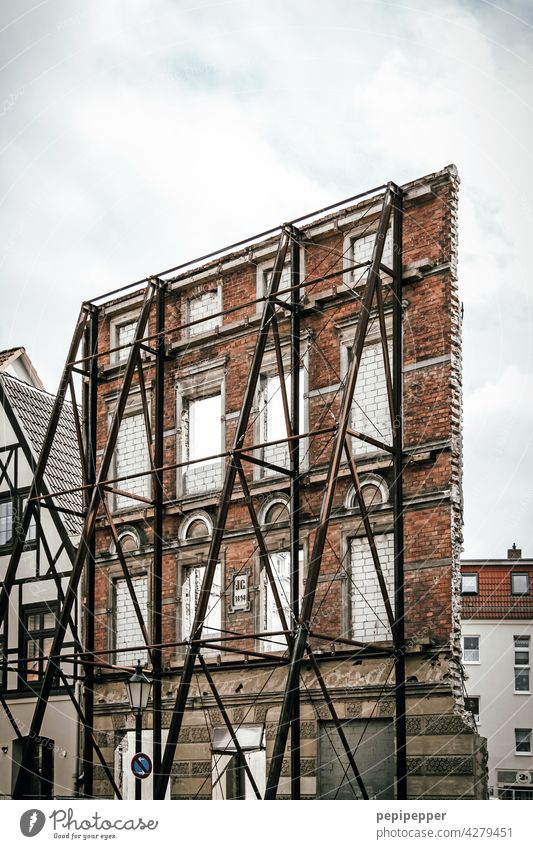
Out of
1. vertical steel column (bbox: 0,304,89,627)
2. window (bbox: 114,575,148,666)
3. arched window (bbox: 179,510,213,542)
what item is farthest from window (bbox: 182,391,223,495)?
vertical steel column (bbox: 0,304,89,627)

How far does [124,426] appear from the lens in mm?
14781

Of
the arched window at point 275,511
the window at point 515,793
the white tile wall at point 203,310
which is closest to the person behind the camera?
the window at point 515,793

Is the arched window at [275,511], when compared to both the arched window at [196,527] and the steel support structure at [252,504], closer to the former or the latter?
the steel support structure at [252,504]

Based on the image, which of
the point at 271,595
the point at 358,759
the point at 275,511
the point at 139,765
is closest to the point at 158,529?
the point at 275,511

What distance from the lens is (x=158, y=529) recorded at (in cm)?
1370

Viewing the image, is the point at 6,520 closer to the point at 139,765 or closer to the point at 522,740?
the point at 139,765

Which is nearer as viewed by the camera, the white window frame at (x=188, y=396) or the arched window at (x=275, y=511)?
the arched window at (x=275, y=511)

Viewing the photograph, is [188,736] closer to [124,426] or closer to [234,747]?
[234,747]

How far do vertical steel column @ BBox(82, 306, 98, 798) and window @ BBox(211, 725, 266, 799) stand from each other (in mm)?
1303

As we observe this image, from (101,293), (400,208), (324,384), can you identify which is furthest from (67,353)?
(400,208)

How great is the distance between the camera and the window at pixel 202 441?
13711mm

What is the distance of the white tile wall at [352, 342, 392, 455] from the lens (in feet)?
39.5

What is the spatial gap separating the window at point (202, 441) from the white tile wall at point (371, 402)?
1.98m

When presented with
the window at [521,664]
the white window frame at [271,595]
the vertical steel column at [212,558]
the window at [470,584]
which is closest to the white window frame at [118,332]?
the vertical steel column at [212,558]
